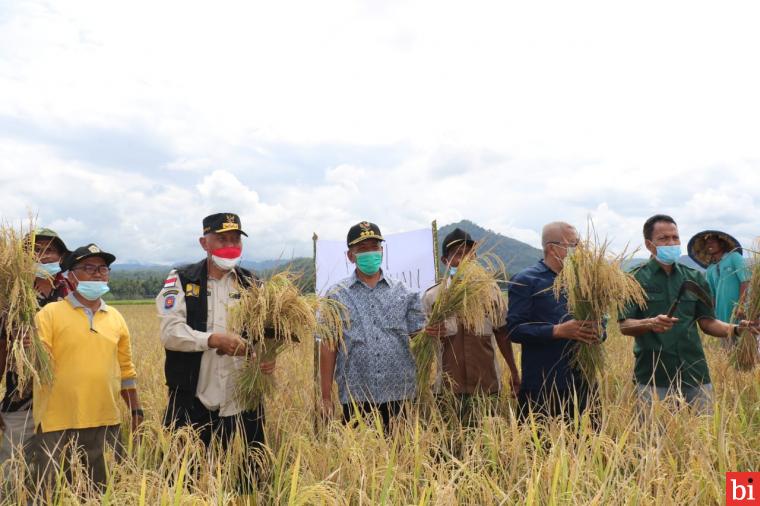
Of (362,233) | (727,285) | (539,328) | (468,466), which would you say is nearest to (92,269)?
(362,233)

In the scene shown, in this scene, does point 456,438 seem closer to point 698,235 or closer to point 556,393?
point 556,393

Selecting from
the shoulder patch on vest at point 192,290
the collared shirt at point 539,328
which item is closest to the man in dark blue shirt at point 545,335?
the collared shirt at point 539,328

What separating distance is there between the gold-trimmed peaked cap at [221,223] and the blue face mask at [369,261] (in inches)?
30.8

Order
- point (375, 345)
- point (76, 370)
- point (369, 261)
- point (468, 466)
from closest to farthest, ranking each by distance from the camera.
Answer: point (468, 466) < point (76, 370) < point (375, 345) < point (369, 261)

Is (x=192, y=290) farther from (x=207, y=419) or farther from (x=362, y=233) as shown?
(x=362, y=233)

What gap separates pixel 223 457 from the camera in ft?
10.3

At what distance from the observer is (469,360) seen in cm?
396

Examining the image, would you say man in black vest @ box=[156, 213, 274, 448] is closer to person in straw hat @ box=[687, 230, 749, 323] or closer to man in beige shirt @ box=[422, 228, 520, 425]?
man in beige shirt @ box=[422, 228, 520, 425]

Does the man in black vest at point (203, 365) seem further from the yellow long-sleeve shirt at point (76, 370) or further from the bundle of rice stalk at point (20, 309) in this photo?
the bundle of rice stalk at point (20, 309)

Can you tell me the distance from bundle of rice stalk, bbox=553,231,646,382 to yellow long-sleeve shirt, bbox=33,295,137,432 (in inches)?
110

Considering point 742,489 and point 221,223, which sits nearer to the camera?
point 742,489

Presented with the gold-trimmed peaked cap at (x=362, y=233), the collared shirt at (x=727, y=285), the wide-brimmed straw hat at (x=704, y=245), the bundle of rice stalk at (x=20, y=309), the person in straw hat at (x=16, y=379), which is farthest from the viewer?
the wide-brimmed straw hat at (x=704, y=245)

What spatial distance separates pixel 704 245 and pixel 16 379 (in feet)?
18.2

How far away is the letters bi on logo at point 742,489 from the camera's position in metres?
2.44
